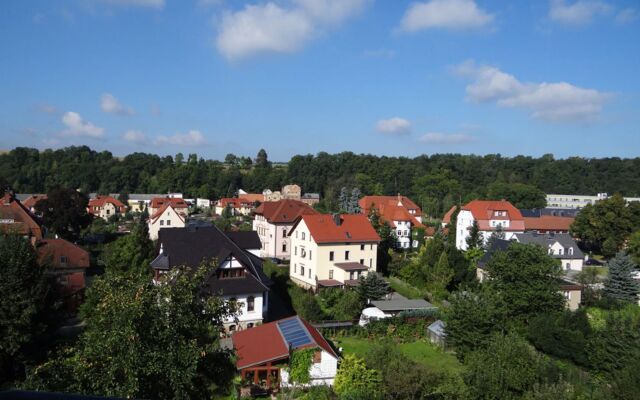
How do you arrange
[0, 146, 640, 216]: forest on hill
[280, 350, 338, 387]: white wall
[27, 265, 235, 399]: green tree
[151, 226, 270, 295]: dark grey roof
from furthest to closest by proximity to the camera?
[0, 146, 640, 216]: forest on hill → [151, 226, 270, 295]: dark grey roof → [280, 350, 338, 387]: white wall → [27, 265, 235, 399]: green tree

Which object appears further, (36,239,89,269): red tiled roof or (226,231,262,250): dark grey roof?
(226,231,262,250): dark grey roof

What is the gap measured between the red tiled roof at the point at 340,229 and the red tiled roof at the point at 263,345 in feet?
47.3

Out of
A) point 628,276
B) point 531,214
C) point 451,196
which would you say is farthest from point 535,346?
point 451,196

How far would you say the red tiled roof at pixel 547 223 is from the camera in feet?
194

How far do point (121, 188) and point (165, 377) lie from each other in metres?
112

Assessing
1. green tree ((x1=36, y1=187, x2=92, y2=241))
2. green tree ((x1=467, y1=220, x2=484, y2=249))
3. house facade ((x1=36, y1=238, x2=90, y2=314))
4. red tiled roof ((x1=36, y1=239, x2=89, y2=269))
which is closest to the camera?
house facade ((x1=36, y1=238, x2=90, y2=314))

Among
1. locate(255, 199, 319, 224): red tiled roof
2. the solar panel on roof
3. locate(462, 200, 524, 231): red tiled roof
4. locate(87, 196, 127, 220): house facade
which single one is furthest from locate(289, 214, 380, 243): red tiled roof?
locate(87, 196, 127, 220): house facade

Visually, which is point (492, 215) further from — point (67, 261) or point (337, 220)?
point (67, 261)

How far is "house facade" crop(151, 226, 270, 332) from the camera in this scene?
2612cm

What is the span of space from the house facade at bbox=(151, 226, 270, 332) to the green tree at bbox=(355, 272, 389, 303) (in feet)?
20.2

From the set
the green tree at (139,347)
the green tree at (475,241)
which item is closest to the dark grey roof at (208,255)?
the green tree at (139,347)

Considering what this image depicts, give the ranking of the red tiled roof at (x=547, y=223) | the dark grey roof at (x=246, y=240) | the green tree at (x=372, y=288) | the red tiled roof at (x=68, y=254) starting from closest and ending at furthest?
the green tree at (x=372, y=288)
the red tiled roof at (x=68, y=254)
the dark grey roof at (x=246, y=240)
the red tiled roof at (x=547, y=223)

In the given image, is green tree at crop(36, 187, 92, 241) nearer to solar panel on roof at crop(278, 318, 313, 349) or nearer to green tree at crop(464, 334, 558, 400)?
solar panel on roof at crop(278, 318, 313, 349)

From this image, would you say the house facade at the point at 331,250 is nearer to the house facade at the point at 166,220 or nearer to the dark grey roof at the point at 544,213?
the house facade at the point at 166,220
